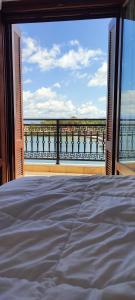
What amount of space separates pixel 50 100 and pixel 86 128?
138cm

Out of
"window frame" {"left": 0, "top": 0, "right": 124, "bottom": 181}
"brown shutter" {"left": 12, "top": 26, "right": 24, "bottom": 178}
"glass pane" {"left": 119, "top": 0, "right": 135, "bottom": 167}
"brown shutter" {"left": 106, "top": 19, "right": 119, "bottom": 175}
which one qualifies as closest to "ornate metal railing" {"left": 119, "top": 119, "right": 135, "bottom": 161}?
"glass pane" {"left": 119, "top": 0, "right": 135, "bottom": 167}

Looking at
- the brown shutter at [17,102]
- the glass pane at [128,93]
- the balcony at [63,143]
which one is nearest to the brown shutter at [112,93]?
the glass pane at [128,93]

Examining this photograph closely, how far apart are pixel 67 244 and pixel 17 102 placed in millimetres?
2935

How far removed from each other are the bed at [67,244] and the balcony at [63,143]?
3922mm

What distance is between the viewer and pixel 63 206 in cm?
112

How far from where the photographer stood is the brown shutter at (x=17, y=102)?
11.1 feet

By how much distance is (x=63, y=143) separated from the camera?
17.6 ft

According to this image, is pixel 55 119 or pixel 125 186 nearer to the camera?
pixel 125 186

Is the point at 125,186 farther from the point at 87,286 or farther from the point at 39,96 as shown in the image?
the point at 39,96

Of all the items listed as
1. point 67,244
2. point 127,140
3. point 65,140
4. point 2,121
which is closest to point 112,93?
point 127,140

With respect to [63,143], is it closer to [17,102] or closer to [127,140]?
[17,102]

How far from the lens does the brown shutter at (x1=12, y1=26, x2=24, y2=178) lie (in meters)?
3.37

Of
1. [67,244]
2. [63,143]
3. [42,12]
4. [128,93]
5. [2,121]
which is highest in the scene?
[42,12]

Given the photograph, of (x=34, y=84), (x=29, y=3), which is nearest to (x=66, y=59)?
(x=34, y=84)
